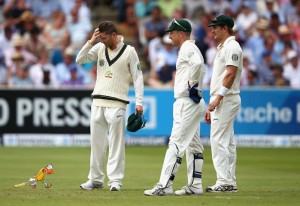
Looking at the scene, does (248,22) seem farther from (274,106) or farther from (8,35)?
(8,35)

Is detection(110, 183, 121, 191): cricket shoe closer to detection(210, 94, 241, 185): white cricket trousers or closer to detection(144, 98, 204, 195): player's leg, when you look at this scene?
detection(144, 98, 204, 195): player's leg

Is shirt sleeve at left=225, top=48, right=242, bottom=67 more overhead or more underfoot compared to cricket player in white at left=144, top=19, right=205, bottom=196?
more overhead

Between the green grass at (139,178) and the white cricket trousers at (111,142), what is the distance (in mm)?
247

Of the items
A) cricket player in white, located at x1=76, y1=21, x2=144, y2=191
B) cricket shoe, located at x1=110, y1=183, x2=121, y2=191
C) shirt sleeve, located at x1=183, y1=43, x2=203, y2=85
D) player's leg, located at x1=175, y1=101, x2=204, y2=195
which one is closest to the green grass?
cricket shoe, located at x1=110, y1=183, x2=121, y2=191

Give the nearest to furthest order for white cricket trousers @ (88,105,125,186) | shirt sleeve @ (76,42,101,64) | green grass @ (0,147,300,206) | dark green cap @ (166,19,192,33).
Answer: green grass @ (0,147,300,206) < dark green cap @ (166,19,192,33) < white cricket trousers @ (88,105,125,186) < shirt sleeve @ (76,42,101,64)

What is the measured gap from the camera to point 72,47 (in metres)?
23.7

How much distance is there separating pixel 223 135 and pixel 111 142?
1.49 metres

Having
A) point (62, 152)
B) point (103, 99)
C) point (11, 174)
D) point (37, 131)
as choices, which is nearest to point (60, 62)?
point (37, 131)

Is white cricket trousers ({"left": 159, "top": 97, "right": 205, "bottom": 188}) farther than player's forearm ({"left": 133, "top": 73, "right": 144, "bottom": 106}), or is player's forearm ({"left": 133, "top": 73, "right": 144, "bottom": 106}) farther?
player's forearm ({"left": 133, "top": 73, "right": 144, "bottom": 106})

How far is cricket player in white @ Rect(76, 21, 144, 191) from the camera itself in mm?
12070

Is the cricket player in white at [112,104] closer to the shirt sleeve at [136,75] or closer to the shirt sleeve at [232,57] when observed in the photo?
the shirt sleeve at [136,75]

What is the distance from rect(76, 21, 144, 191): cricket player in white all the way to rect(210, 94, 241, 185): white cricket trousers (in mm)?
1057

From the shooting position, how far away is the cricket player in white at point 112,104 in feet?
39.6

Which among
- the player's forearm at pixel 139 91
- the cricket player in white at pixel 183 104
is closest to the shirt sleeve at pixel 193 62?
the cricket player in white at pixel 183 104
